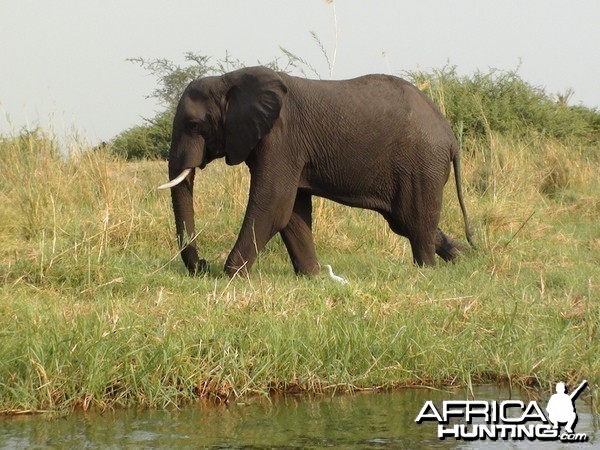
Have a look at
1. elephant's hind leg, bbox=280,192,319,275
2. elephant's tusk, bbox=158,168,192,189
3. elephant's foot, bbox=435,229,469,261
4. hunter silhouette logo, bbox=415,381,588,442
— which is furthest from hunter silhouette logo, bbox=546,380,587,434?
elephant's foot, bbox=435,229,469,261

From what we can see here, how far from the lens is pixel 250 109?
Answer: 8859 millimetres

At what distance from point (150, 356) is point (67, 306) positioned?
1445 mm

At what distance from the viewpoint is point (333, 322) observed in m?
6.38

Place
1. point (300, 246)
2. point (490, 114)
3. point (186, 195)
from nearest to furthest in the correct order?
point (186, 195) → point (300, 246) → point (490, 114)

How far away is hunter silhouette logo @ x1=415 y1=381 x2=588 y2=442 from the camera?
5.15 meters

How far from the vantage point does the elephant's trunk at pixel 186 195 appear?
8930 millimetres

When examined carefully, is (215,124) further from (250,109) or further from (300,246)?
(300,246)

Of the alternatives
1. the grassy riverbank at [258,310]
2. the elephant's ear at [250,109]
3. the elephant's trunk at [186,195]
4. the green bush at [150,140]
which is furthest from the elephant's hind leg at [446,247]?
the green bush at [150,140]

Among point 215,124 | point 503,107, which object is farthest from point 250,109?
point 503,107

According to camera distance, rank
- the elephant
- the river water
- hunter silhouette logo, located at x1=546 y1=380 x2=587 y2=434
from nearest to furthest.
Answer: the river water
hunter silhouette logo, located at x1=546 y1=380 x2=587 y2=434
the elephant

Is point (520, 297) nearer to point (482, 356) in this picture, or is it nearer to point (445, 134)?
point (482, 356)

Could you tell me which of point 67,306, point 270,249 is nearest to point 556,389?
point 67,306

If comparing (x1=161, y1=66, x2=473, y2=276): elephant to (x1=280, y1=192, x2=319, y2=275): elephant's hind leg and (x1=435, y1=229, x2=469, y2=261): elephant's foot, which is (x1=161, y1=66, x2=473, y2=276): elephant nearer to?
(x1=280, y1=192, x2=319, y2=275): elephant's hind leg

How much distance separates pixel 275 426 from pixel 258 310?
1443 millimetres
